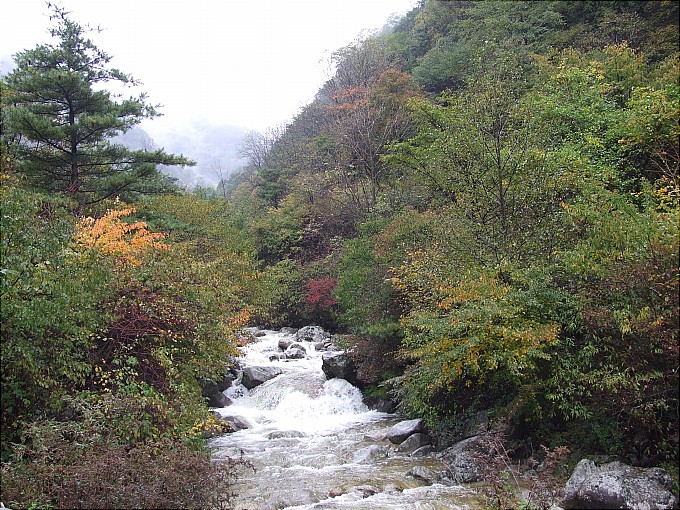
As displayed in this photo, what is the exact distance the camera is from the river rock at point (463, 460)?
8766 mm

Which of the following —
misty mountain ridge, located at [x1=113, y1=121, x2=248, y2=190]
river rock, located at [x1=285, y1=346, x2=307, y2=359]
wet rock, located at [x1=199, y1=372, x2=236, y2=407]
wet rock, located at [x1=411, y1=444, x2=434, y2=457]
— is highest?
misty mountain ridge, located at [x1=113, y1=121, x2=248, y2=190]

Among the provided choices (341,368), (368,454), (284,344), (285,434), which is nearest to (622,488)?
(368,454)

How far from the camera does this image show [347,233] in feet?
91.4

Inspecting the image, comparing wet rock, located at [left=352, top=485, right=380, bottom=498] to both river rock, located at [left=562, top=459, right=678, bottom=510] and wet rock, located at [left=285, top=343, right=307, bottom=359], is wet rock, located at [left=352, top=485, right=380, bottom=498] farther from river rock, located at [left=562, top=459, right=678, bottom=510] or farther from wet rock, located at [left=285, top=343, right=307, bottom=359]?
wet rock, located at [left=285, top=343, right=307, bottom=359]

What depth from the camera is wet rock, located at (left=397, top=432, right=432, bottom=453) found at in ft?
35.3

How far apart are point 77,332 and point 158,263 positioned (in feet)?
7.54

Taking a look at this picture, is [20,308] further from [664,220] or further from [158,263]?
[664,220]

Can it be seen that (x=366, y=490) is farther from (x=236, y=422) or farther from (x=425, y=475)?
(x=236, y=422)

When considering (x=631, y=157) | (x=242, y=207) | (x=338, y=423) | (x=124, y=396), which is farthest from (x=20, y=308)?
(x=242, y=207)

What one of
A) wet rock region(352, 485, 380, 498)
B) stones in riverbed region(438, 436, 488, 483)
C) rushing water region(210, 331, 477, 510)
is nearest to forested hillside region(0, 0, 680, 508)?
stones in riverbed region(438, 436, 488, 483)

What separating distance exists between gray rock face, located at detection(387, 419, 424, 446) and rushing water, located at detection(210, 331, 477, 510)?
0.58ft

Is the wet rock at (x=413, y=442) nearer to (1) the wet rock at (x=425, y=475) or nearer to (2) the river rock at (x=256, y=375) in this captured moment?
(1) the wet rock at (x=425, y=475)

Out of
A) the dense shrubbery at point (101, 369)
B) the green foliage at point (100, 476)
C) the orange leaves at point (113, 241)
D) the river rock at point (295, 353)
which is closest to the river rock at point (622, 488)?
the green foliage at point (100, 476)

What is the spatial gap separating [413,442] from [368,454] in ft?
3.54
